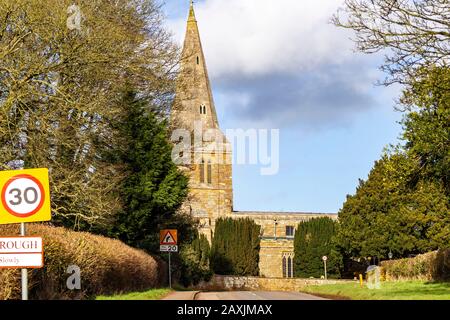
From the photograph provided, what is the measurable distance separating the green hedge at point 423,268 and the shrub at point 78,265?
49.0 ft

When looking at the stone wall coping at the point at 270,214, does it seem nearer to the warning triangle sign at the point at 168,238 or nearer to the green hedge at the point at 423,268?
the green hedge at the point at 423,268

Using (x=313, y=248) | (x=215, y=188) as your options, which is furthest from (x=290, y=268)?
(x=215, y=188)

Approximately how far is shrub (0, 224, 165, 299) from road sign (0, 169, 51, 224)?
392cm

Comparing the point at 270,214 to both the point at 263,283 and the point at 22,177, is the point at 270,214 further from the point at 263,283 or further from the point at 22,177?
the point at 22,177

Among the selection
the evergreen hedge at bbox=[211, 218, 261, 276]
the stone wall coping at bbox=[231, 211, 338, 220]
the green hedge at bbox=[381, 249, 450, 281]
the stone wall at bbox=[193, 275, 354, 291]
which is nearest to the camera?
the green hedge at bbox=[381, 249, 450, 281]

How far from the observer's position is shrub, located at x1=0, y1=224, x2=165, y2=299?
53.3ft

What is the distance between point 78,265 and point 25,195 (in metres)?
10.2

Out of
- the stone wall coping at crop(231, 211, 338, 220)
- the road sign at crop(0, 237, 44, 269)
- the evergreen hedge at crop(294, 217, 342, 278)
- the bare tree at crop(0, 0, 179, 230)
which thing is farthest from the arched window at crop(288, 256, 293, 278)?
the road sign at crop(0, 237, 44, 269)

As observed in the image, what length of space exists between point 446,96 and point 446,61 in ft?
9.77

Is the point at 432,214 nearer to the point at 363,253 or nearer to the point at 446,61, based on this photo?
the point at 363,253

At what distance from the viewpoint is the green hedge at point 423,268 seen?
1438 inches

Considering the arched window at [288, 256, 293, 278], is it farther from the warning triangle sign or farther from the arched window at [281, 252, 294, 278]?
the warning triangle sign

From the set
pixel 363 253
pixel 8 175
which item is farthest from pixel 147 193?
pixel 363 253

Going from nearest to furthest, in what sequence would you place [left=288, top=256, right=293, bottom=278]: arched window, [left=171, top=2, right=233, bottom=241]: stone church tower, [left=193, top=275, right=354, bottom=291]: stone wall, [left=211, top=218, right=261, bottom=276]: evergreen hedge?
[left=193, top=275, right=354, bottom=291]: stone wall, [left=211, top=218, right=261, bottom=276]: evergreen hedge, [left=288, top=256, right=293, bottom=278]: arched window, [left=171, top=2, right=233, bottom=241]: stone church tower
